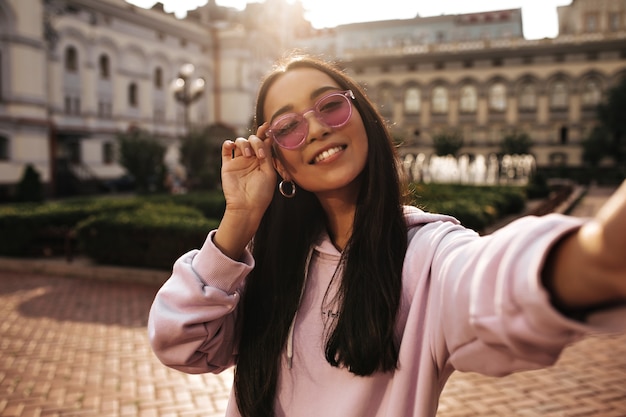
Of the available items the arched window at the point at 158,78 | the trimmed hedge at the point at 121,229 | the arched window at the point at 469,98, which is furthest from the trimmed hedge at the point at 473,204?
the arched window at the point at 469,98

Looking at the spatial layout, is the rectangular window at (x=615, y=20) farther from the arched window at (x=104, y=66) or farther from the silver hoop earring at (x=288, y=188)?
the silver hoop earring at (x=288, y=188)

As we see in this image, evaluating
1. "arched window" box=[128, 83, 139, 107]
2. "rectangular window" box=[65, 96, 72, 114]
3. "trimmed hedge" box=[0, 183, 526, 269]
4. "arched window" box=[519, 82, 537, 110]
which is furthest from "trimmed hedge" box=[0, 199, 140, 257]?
"arched window" box=[519, 82, 537, 110]

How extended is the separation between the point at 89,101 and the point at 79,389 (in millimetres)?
28515

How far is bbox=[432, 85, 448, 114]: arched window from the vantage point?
52188 millimetres

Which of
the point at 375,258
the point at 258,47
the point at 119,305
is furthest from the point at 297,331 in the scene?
the point at 258,47

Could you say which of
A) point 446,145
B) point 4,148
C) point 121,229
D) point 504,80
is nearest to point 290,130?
point 121,229

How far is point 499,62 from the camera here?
49.9m

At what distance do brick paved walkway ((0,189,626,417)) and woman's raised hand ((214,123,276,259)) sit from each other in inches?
126

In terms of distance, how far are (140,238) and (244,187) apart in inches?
322

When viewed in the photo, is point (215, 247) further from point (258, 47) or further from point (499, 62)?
point (499, 62)

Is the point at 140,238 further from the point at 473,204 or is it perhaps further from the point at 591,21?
the point at 591,21

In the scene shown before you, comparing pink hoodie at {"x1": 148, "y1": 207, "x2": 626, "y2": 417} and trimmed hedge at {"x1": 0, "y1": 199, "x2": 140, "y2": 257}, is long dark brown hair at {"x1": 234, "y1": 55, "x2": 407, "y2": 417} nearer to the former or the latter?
pink hoodie at {"x1": 148, "y1": 207, "x2": 626, "y2": 417}

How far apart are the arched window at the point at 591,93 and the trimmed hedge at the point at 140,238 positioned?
48.5 m

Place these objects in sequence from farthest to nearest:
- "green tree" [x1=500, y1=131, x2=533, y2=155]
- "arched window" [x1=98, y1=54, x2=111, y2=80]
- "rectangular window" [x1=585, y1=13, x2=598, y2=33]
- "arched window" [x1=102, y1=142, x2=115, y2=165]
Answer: "rectangular window" [x1=585, y1=13, x2=598, y2=33]
"green tree" [x1=500, y1=131, x2=533, y2=155]
"arched window" [x1=98, y1=54, x2=111, y2=80]
"arched window" [x1=102, y1=142, x2=115, y2=165]
